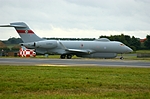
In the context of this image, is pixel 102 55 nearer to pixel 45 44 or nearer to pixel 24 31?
pixel 45 44

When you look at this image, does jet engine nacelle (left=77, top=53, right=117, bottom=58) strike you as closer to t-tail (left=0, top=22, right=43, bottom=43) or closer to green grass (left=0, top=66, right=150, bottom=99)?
t-tail (left=0, top=22, right=43, bottom=43)

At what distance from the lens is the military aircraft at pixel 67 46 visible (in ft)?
171

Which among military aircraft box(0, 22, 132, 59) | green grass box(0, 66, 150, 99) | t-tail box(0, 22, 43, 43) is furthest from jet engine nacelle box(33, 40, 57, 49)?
green grass box(0, 66, 150, 99)

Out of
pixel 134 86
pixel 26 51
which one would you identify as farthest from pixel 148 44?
pixel 134 86

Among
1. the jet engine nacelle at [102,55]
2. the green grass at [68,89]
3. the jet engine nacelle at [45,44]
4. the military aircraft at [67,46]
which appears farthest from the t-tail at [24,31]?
the green grass at [68,89]

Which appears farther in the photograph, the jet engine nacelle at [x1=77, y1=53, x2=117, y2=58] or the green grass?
the jet engine nacelle at [x1=77, y1=53, x2=117, y2=58]

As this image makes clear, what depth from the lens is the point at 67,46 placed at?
5466 centimetres

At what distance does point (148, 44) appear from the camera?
11212cm

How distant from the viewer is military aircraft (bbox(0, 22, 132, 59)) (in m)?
52.2

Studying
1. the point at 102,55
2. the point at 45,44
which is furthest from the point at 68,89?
the point at 102,55

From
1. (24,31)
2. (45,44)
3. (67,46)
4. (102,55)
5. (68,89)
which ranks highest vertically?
(24,31)

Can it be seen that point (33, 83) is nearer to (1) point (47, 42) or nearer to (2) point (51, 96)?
(2) point (51, 96)

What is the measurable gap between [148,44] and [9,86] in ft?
335

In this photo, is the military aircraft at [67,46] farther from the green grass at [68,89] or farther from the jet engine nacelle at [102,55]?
the green grass at [68,89]
